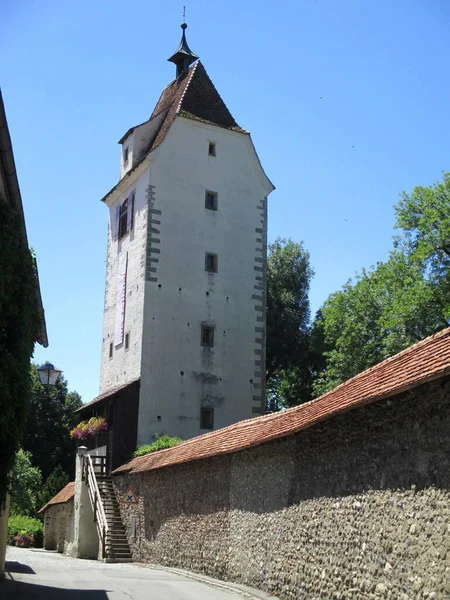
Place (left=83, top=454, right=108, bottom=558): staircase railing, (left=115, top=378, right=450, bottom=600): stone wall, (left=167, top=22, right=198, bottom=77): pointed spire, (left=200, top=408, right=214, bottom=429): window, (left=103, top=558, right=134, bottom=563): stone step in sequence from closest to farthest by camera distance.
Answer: (left=115, top=378, right=450, bottom=600): stone wall < (left=103, top=558, right=134, bottom=563): stone step < (left=83, top=454, right=108, bottom=558): staircase railing < (left=200, top=408, right=214, bottom=429): window < (left=167, top=22, right=198, bottom=77): pointed spire

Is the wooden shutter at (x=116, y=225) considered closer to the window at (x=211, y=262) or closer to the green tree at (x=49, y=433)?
the window at (x=211, y=262)

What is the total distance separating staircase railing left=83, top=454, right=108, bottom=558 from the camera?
78.7ft

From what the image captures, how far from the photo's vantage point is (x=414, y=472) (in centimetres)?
1005

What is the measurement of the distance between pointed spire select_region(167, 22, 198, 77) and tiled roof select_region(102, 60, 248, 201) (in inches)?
32.7

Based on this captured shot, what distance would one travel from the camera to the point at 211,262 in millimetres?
30906

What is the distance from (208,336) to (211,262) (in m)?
2.98

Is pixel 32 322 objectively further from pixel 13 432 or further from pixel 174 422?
pixel 174 422

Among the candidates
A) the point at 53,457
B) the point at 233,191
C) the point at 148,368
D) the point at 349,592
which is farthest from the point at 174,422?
the point at 53,457

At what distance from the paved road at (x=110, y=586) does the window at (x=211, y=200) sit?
1623cm

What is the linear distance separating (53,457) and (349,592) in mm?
41587

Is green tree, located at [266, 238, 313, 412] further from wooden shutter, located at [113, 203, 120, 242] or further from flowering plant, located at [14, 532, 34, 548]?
flowering plant, located at [14, 532, 34, 548]

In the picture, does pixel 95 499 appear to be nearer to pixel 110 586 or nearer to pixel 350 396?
pixel 110 586

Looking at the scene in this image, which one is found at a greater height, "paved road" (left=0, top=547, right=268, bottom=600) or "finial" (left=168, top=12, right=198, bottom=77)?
"finial" (left=168, top=12, right=198, bottom=77)

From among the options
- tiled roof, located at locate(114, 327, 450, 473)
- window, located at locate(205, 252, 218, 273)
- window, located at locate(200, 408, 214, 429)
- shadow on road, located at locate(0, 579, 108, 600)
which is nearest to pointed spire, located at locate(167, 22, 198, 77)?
window, located at locate(205, 252, 218, 273)
